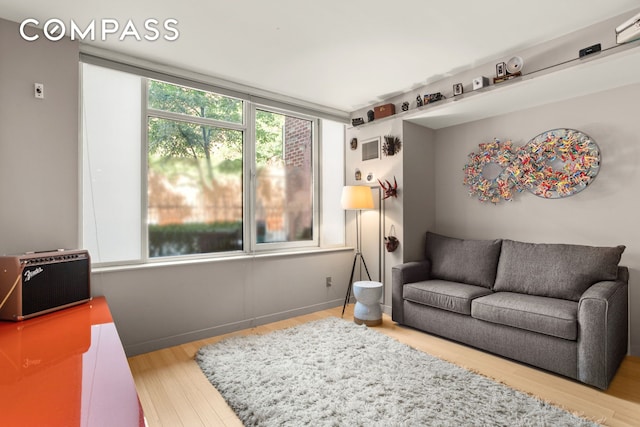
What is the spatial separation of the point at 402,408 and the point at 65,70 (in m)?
3.33

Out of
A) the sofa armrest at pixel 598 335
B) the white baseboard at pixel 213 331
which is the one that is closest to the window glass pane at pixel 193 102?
the white baseboard at pixel 213 331

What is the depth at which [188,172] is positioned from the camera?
3.29 m

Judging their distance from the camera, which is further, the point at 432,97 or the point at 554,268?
the point at 432,97

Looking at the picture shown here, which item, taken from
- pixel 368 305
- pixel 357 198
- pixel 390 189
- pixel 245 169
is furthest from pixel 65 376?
pixel 390 189

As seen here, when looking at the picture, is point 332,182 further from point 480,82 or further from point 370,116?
point 480,82

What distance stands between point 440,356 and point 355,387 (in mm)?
919

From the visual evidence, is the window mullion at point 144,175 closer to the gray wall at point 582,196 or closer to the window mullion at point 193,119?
the window mullion at point 193,119

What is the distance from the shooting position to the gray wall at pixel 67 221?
7.59 feet

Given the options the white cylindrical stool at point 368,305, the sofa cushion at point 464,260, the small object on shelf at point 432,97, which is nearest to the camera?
the sofa cushion at point 464,260

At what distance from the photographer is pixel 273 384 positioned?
2.28m

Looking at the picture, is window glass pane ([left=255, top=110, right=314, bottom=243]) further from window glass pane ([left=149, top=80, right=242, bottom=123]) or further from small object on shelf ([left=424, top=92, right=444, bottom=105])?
small object on shelf ([left=424, top=92, right=444, bottom=105])

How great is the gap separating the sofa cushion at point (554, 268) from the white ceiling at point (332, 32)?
1731mm

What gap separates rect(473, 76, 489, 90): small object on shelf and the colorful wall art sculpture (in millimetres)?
776

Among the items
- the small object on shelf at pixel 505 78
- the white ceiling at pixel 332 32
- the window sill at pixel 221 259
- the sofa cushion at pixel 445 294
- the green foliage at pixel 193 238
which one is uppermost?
the white ceiling at pixel 332 32
